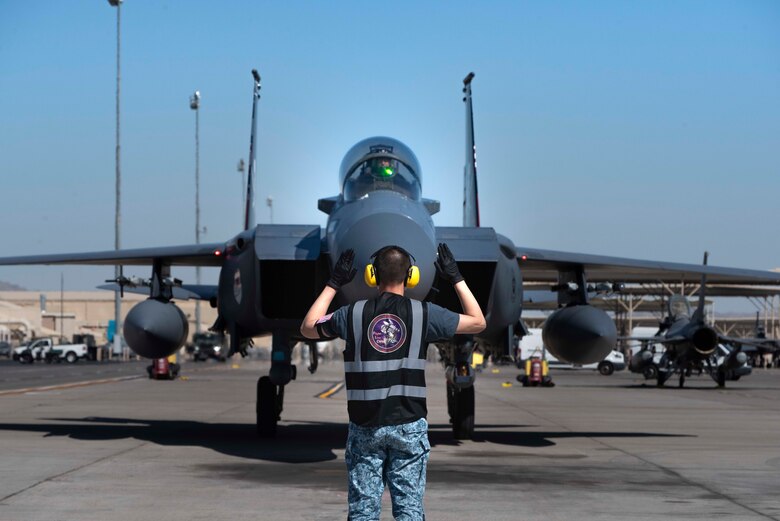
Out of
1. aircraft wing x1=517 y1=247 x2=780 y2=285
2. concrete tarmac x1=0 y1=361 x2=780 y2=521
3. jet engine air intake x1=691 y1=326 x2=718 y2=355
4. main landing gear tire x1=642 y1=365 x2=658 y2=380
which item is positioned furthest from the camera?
main landing gear tire x1=642 y1=365 x2=658 y2=380

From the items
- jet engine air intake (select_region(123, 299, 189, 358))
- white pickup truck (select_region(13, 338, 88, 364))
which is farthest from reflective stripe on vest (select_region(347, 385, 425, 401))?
white pickup truck (select_region(13, 338, 88, 364))

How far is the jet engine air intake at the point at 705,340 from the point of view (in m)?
35.6

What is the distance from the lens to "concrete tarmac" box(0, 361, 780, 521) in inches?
343

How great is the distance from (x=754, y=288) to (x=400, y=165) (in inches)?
1773

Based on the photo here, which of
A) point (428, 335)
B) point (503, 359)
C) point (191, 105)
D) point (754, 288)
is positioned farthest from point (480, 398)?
point (191, 105)

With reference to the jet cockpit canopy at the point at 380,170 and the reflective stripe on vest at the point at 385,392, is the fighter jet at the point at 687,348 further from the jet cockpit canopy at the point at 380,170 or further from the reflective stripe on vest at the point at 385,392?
the reflective stripe on vest at the point at 385,392

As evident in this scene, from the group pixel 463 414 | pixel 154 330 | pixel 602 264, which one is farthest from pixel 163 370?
pixel 602 264

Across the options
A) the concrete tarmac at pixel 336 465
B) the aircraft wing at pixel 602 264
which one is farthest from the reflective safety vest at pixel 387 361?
the aircraft wing at pixel 602 264

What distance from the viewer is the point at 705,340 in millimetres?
35594

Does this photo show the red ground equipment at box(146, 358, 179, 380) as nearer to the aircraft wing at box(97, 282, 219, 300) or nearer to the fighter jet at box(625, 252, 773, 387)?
the fighter jet at box(625, 252, 773, 387)

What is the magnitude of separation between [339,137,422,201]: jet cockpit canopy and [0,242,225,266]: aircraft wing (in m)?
3.18

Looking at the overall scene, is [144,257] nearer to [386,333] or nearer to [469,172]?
[469,172]

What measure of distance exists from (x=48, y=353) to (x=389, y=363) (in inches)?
2639

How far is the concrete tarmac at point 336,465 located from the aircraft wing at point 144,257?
2415mm
